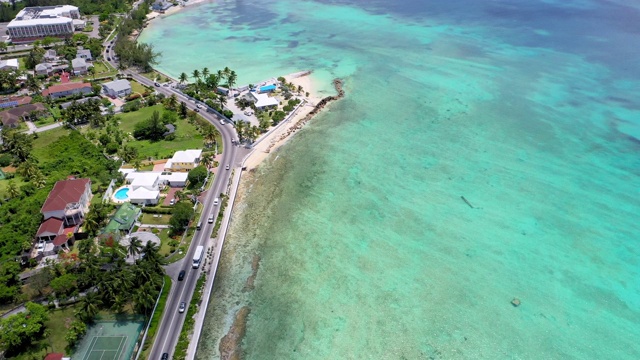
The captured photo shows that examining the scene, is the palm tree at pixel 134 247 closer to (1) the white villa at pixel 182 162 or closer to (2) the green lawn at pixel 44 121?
(1) the white villa at pixel 182 162

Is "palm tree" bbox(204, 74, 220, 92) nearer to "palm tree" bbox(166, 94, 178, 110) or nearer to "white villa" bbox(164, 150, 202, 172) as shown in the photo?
"palm tree" bbox(166, 94, 178, 110)

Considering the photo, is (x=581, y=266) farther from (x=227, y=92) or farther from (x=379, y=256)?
(x=227, y=92)

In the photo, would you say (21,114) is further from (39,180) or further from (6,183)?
(39,180)

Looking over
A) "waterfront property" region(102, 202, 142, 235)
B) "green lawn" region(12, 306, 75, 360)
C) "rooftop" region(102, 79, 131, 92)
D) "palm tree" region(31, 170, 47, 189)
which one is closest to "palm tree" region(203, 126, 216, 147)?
"waterfront property" region(102, 202, 142, 235)

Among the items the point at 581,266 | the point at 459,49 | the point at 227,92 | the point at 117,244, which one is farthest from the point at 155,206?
the point at 459,49

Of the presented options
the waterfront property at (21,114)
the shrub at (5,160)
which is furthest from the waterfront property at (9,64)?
the shrub at (5,160)
